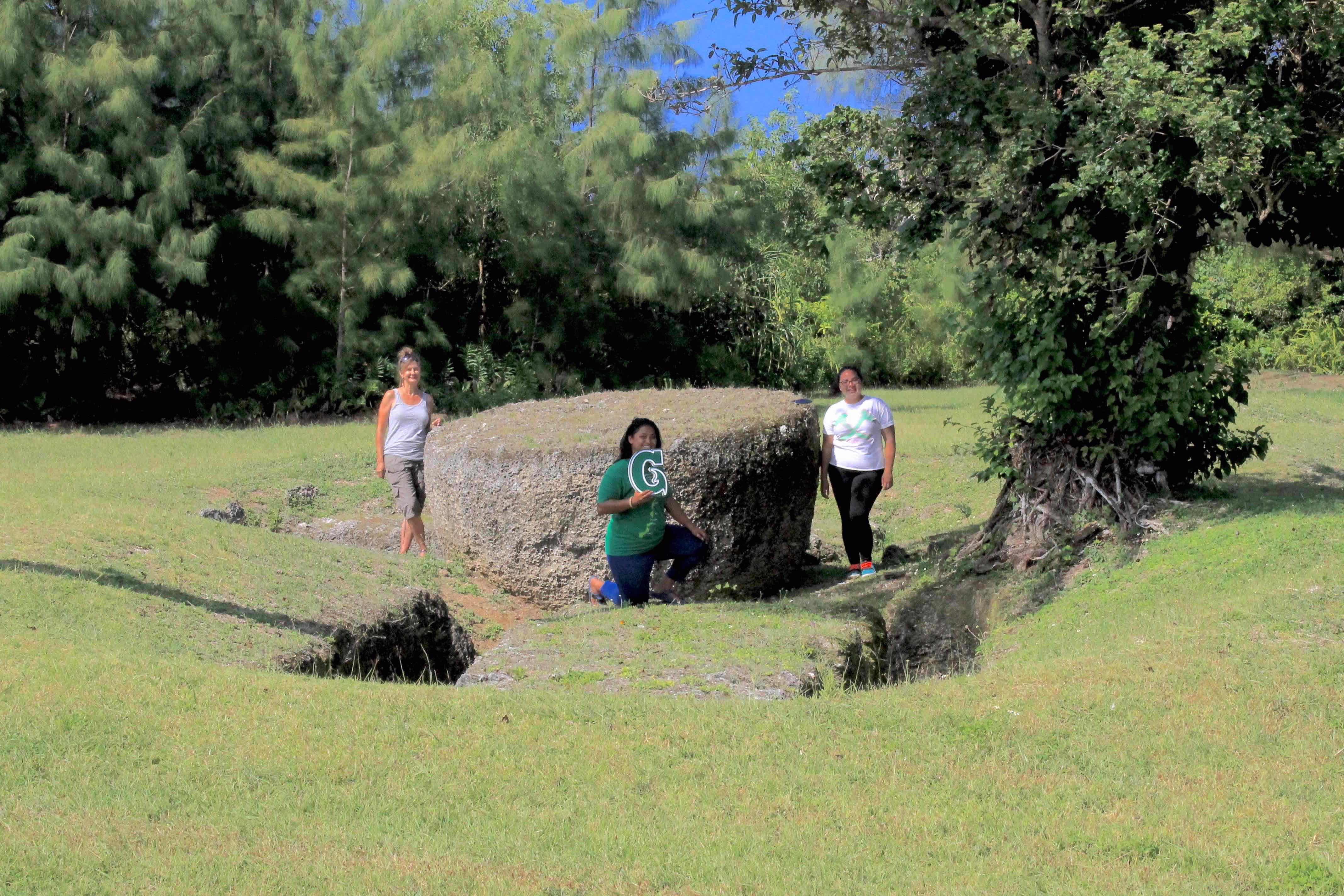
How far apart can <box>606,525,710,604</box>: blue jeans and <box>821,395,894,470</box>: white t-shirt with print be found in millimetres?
1904

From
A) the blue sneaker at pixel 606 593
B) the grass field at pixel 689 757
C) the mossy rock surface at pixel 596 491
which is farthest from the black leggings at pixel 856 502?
the blue sneaker at pixel 606 593

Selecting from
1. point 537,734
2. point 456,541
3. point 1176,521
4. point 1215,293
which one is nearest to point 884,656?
point 1176,521

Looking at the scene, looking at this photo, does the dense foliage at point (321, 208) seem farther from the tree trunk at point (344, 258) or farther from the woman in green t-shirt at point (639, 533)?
the woman in green t-shirt at point (639, 533)

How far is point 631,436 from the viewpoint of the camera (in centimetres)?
859

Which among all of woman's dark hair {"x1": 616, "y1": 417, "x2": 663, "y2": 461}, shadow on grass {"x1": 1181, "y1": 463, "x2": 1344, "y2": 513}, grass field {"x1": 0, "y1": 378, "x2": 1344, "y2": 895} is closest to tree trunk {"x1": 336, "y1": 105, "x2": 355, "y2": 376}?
grass field {"x1": 0, "y1": 378, "x2": 1344, "y2": 895}

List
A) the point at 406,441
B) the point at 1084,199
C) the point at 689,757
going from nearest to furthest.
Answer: the point at 689,757 < the point at 1084,199 < the point at 406,441

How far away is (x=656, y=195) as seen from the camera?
25.7 m

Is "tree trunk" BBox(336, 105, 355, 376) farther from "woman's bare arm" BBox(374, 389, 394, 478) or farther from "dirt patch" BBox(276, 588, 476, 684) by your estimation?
"dirt patch" BBox(276, 588, 476, 684)

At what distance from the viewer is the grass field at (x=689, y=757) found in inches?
168

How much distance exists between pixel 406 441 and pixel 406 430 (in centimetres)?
9

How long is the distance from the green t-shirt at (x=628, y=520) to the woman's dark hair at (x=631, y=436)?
0.22 feet

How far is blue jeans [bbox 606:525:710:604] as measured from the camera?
344 inches

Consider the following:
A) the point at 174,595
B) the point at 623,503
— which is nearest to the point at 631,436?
the point at 623,503

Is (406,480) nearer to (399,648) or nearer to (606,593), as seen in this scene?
(399,648)
